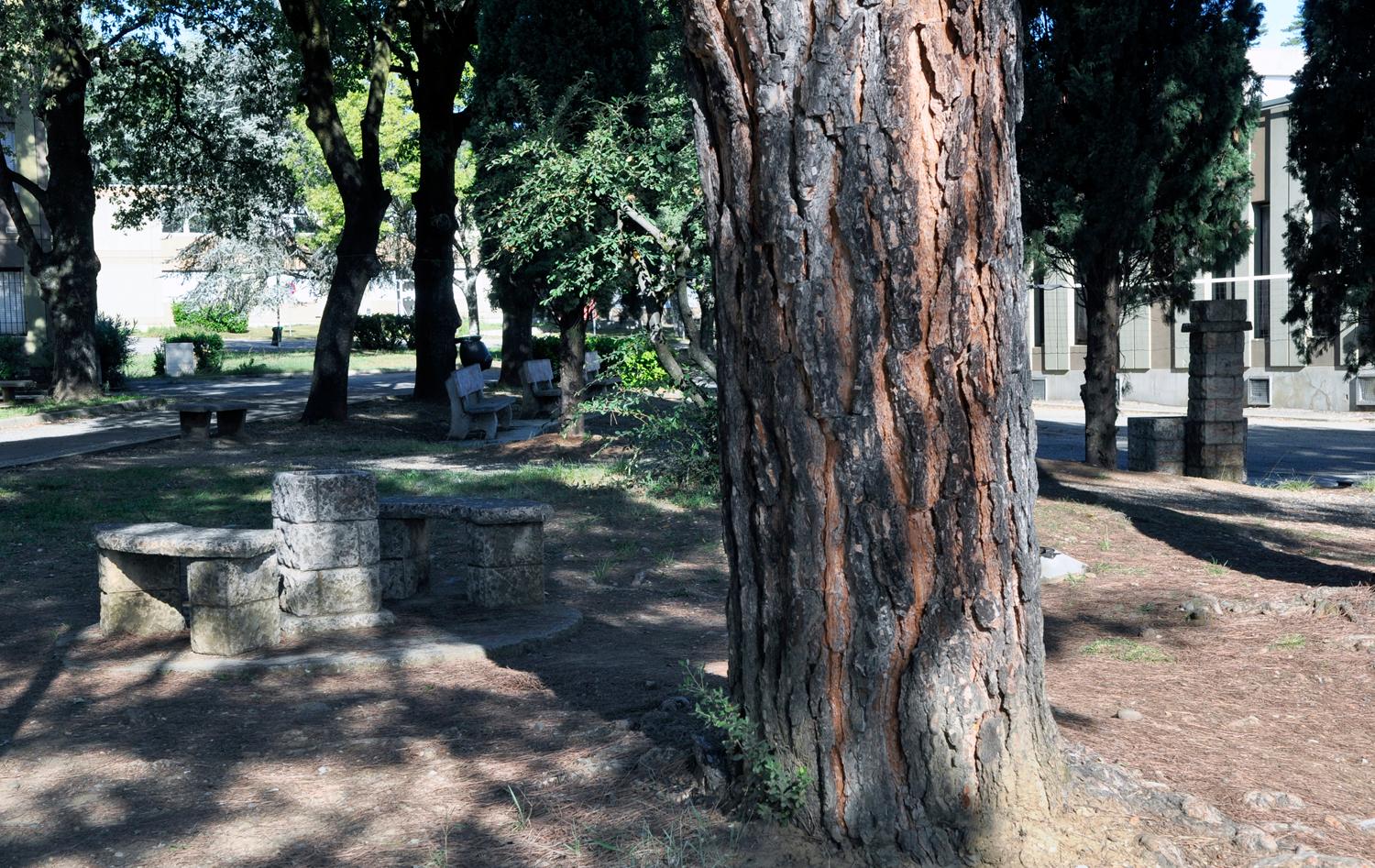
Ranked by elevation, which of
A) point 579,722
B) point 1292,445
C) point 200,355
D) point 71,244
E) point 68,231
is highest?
point 68,231

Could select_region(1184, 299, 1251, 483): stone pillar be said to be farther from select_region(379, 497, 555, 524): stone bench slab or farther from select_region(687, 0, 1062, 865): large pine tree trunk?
select_region(687, 0, 1062, 865): large pine tree trunk

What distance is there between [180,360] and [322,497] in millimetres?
25734

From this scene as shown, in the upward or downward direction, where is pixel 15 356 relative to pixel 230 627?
upward

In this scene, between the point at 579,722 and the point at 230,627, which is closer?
the point at 579,722

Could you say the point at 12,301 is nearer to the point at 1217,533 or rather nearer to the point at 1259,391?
the point at 1217,533

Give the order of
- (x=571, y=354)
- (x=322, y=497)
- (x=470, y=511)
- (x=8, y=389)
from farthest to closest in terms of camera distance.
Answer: (x=8, y=389), (x=571, y=354), (x=470, y=511), (x=322, y=497)

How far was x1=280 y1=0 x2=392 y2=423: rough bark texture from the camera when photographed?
16.7 m

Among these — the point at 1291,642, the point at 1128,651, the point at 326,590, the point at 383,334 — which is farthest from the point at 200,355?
the point at 1291,642

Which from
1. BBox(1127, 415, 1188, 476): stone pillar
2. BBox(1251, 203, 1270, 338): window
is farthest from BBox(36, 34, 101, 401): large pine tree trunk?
BBox(1251, 203, 1270, 338): window

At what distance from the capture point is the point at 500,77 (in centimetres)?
1488

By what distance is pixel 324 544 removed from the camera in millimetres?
6441

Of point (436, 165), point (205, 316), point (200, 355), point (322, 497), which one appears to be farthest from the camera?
point (205, 316)

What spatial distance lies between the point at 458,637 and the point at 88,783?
85.1 inches

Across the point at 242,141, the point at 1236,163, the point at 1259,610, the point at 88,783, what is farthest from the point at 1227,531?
the point at 242,141
